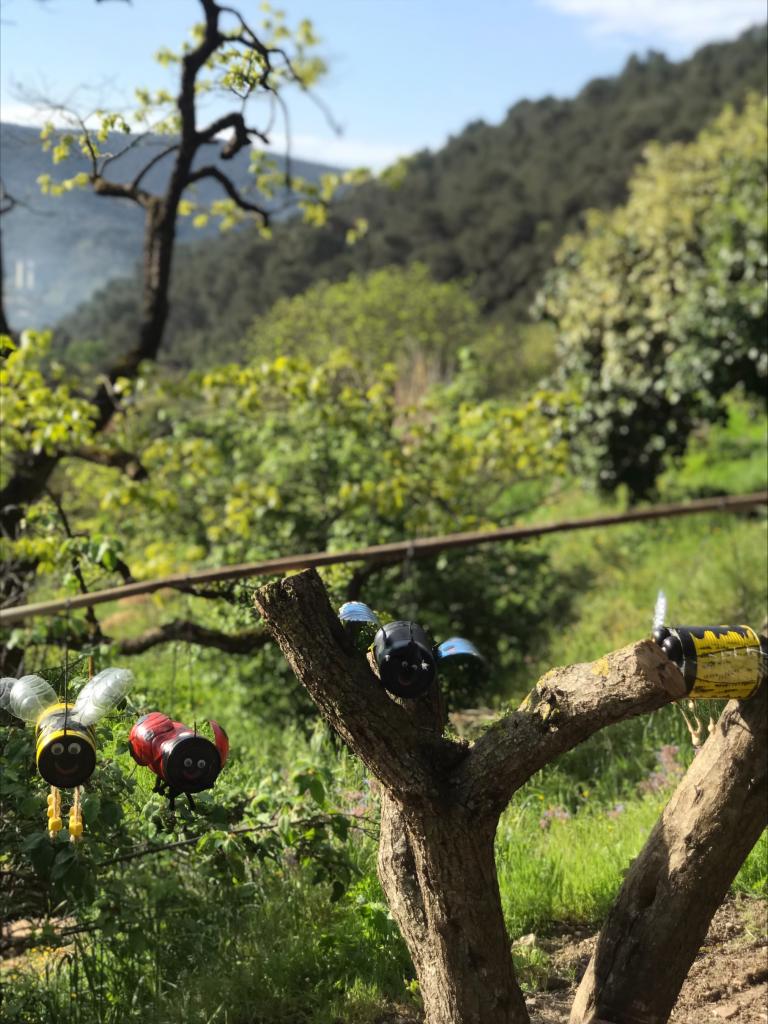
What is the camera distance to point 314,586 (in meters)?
2.41

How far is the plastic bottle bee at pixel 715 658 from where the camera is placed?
7.24 ft

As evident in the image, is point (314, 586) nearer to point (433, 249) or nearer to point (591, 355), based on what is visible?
point (591, 355)

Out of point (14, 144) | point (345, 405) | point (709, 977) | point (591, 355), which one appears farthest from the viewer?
point (591, 355)

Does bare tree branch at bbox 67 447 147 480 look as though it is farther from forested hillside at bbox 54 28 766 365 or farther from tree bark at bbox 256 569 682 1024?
forested hillside at bbox 54 28 766 365

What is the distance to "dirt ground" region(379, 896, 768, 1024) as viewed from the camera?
3092 mm

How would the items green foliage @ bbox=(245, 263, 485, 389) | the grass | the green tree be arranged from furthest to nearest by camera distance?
green foliage @ bbox=(245, 263, 485, 389) → the green tree → the grass

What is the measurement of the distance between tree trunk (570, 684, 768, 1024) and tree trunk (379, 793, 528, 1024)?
9.4 inches

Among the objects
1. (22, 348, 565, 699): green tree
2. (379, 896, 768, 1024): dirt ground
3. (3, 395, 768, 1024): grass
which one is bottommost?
(379, 896, 768, 1024): dirt ground

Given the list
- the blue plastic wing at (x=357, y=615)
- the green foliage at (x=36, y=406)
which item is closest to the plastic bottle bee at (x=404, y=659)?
the blue plastic wing at (x=357, y=615)

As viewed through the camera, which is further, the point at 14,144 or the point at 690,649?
the point at 14,144

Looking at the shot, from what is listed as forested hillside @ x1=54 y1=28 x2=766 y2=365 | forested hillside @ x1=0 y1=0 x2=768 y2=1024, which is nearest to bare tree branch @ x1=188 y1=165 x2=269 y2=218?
forested hillside @ x1=0 y1=0 x2=768 y2=1024

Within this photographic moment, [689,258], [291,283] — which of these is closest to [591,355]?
[689,258]

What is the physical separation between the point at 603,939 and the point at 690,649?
0.79 m

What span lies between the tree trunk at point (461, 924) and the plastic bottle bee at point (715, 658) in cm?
57
